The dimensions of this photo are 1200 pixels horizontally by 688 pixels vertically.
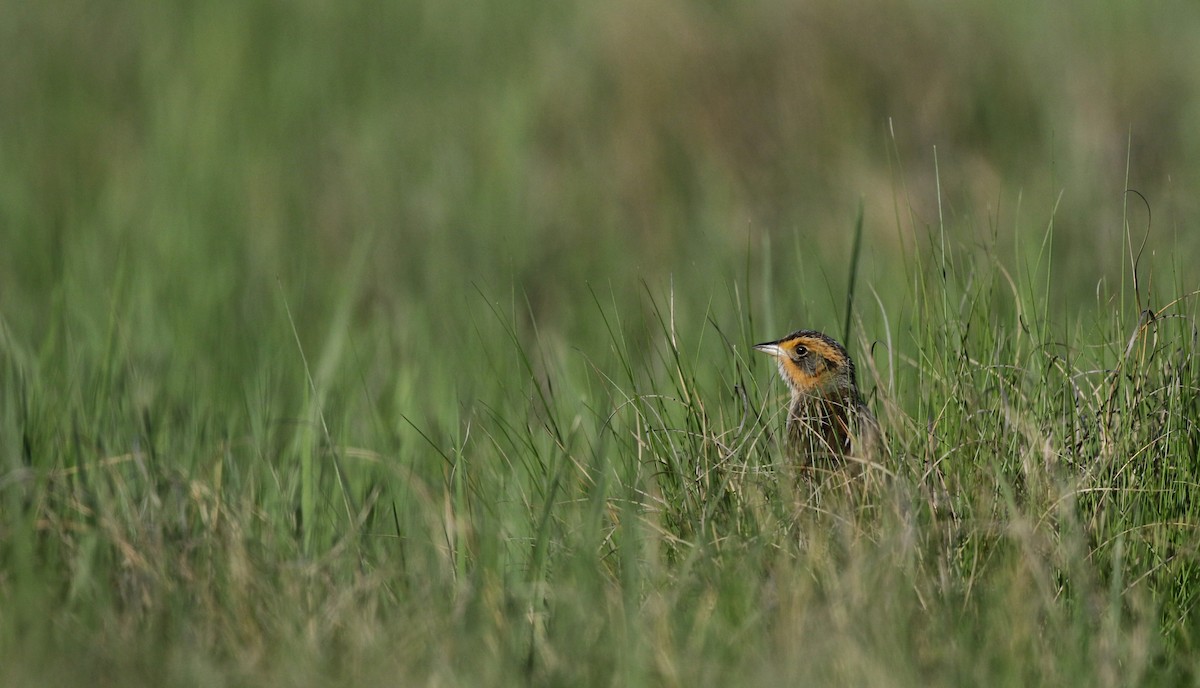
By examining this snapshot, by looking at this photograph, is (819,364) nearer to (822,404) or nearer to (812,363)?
(812,363)

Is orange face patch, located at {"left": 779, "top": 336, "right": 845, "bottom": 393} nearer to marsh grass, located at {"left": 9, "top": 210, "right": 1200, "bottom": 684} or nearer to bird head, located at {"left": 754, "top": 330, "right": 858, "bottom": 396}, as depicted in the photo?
bird head, located at {"left": 754, "top": 330, "right": 858, "bottom": 396}

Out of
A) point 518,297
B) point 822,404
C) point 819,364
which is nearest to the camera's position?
point 822,404

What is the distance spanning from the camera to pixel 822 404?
3.78 m

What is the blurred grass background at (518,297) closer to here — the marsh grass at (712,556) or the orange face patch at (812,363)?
the marsh grass at (712,556)

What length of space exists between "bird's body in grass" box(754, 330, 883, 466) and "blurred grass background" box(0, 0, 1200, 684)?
15 cm

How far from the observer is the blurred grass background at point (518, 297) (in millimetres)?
2926

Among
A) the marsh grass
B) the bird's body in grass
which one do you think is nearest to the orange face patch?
the bird's body in grass

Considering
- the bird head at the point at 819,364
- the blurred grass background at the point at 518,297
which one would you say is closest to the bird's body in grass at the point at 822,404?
the bird head at the point at 819,364

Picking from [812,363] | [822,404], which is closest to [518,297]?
[812,363]

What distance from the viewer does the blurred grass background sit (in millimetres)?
2926

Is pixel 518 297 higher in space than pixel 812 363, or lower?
lower

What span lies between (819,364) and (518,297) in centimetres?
321

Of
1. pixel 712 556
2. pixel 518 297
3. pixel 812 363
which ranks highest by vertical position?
pixel 812 363

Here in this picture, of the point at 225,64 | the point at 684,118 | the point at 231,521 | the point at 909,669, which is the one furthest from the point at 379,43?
the point at 909,669
